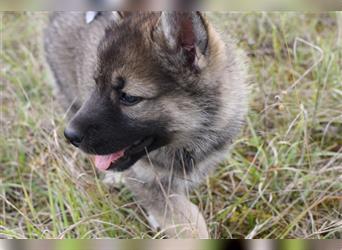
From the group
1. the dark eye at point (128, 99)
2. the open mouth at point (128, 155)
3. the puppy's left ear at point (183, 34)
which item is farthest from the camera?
the open mouth at point (128, 155)

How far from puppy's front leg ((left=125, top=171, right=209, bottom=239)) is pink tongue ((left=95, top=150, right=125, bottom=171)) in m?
0.17

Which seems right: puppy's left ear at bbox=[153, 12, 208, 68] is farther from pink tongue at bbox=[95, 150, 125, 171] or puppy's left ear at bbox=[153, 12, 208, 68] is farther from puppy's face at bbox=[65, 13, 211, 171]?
pink tongue at bbox=[95, 150, 125, 171]

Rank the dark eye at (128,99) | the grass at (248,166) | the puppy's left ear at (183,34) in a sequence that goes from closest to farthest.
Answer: the puppy's left ear at (183,34)
the dark eye at (128,99)
the grass at (248,166)

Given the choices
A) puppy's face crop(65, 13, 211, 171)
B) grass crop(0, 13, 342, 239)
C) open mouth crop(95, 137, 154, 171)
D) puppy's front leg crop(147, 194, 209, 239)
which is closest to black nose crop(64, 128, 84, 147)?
A: puppy's face crop(65, 13, 211, 171)

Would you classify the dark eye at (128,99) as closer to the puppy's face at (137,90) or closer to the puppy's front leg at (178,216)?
the puppy's face at (137,90)

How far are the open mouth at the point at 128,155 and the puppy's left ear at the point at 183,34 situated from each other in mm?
379

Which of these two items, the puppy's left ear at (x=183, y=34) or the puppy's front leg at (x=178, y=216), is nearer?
the puppy's left ear at (x=183, y=34)

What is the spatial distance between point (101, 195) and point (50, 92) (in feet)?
4.30

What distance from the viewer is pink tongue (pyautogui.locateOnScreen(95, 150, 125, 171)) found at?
232 centimetres

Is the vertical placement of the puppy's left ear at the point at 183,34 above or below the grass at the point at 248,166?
above

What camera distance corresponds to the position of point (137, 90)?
2133 mm

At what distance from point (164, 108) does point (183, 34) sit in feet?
0.98

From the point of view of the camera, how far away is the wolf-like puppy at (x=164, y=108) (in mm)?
2150

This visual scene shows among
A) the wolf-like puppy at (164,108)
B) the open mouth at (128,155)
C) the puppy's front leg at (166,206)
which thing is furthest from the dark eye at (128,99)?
the puppy's front leg at (166,206)
